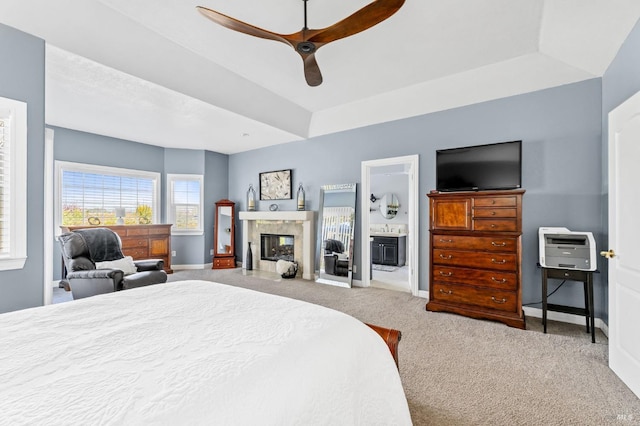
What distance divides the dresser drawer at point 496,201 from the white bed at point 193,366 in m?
2.59

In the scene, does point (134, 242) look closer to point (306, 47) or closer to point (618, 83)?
point (306, 47)

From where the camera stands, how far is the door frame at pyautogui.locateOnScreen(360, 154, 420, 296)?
4.32 metres

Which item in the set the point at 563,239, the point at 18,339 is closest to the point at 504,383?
the point at 563,239

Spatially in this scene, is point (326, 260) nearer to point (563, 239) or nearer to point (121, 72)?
point (563, 239)

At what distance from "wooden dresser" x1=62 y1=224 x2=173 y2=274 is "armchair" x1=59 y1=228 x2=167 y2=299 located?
1.39 meters

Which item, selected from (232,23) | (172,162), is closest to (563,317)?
(232,23)

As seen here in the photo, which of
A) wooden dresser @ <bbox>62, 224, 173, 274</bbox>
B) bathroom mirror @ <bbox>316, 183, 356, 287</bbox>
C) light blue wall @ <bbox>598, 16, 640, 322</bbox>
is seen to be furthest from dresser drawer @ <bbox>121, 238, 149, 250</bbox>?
light blue wall @ <bbox>598, 16, 640, 322</bbox>

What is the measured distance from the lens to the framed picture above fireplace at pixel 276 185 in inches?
235

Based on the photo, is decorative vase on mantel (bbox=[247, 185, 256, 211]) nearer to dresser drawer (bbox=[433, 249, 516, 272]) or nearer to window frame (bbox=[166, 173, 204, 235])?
window frame (bbox=[166, 173, 204, 235])

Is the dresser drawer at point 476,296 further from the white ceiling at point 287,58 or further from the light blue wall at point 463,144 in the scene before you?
the white ceiling at point 287,58

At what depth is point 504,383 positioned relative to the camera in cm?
210

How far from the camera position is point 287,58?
3396 millimetres

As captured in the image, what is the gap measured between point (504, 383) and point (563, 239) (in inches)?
68.6

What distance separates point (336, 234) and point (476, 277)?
94.5 inches
